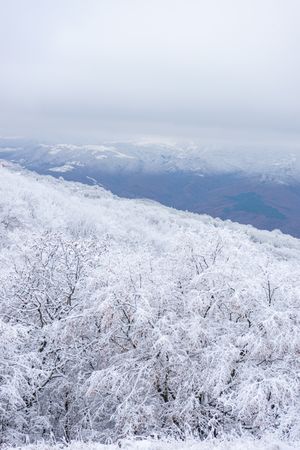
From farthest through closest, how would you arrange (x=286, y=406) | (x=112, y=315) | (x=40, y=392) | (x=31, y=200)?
1. (x=31, y=200)
2. (x=40, y=392)
3. (x=112, y=315)
4. (x=286, y=406)

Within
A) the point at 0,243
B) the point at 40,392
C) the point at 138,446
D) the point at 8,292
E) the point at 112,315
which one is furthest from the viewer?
the point at 0,243

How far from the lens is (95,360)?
720 inches

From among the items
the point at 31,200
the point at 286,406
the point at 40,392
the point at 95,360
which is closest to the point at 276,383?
the point at 286,406

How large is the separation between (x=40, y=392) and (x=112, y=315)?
15.5 feet

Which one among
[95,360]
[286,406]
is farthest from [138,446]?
[95,360]

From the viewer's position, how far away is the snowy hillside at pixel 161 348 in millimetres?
14609

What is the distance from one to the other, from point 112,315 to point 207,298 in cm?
368

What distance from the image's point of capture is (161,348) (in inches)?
610

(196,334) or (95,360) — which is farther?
(95,360)

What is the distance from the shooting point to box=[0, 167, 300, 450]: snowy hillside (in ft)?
47.9

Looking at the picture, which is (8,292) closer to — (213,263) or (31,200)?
(213,263)

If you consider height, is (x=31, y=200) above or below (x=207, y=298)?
below

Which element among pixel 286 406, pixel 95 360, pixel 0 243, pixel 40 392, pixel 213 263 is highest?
pixel 213 263

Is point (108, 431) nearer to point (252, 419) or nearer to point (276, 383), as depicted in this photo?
point (252, 419)
